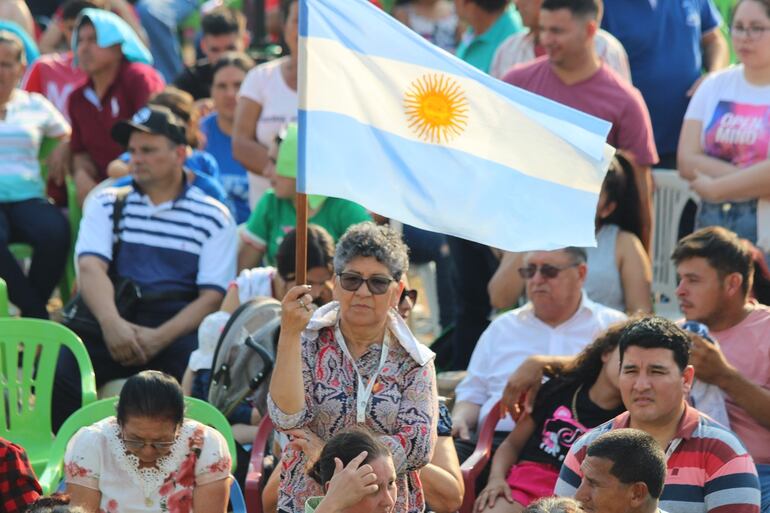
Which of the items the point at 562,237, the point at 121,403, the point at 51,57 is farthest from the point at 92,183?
the point at 562,237

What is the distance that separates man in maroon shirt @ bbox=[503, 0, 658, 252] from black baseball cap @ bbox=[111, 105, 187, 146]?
6.34ft

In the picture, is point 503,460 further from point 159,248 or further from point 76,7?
point 76,7

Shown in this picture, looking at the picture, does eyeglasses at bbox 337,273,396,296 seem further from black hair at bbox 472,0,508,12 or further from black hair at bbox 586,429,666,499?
black hair at bbox 472,0,508,12

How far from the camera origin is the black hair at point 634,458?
447cm

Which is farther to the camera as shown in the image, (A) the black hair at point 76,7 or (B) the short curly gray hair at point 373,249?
(A) the black hair at point 76,7

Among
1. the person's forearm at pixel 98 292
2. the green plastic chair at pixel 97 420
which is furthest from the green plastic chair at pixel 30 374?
the green plastic chair at pixel 97 420

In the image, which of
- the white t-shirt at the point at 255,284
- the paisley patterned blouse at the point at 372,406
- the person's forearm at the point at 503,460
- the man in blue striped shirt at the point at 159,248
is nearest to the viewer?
the paisley patterned blouse at the point at 372,406

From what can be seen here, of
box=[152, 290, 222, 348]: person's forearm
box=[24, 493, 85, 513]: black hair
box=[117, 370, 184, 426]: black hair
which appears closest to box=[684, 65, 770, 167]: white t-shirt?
box=[152, 290, 222, 348]: person's forearm

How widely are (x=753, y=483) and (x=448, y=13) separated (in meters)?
6.79

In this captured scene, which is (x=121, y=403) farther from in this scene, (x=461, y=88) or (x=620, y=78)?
(x=620, y=78)

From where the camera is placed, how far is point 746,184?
710 cm

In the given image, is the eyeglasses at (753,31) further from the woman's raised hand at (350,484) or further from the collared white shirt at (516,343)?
the woman's raised hand at (350,484)

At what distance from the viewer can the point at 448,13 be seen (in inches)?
439

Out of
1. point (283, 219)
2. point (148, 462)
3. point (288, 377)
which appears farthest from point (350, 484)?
point (283, 219)
